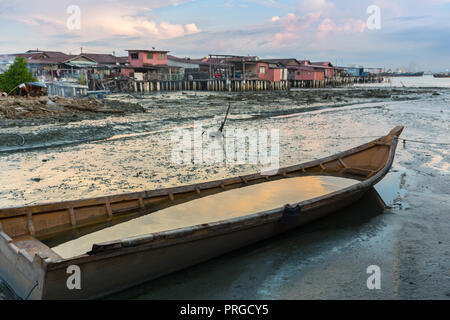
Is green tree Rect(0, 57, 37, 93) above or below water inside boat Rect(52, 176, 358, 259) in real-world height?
above

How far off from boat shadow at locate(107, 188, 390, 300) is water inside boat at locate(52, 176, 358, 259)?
1.05m

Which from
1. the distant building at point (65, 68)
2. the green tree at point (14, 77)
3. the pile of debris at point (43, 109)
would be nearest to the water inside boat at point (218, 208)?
the pile of debris at point (43, 109)

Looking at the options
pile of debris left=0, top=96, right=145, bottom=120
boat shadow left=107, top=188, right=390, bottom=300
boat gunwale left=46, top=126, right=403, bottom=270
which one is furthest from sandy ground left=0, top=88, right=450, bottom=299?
pile of debris left=0, top=96, right=145, bottom=120

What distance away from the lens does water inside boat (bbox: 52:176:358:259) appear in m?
5.42

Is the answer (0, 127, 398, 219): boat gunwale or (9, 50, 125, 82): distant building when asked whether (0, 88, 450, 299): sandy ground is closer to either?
(0, 127, 398, 219): boat gunwale

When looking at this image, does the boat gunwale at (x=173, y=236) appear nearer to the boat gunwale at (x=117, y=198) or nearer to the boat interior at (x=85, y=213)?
the boat interior at (x=85, y=213)

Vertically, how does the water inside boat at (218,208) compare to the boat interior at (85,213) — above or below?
below

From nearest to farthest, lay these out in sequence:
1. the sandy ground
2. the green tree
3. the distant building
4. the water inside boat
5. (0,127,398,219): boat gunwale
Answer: the sandy ground < (0,127,398,219): boat gunwale < the water inside boat < the green tree < the distant building

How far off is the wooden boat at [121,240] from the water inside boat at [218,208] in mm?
172

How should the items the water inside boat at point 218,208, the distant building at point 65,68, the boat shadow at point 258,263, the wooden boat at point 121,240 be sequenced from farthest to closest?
the distant building at point 65,68 < the water inside boat at point 218,208 < the boat shadow at point 258,263 < the wooden boat at point 121,240

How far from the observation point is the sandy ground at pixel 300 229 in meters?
4.61

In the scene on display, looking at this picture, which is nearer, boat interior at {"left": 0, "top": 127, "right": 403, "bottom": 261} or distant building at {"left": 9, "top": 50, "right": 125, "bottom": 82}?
boat interior at {"left": 0, "top": 127, "right": 403, "bottom": 261}

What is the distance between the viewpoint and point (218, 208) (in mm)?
6801
